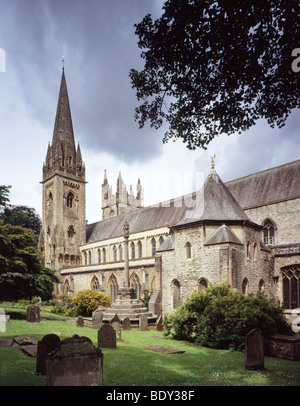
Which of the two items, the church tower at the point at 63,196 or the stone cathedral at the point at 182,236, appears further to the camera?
the church tower at the point at 63,196

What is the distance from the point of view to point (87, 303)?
2400 centimetres

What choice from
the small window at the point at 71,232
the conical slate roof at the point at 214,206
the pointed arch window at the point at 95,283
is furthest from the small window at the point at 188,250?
the small window at the point at 71,232

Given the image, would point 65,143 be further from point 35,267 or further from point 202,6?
point 202,6

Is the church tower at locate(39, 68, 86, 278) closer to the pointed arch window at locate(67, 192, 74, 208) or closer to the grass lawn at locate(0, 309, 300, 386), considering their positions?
the pointed arch window at locate(67, 192, 74, 208)

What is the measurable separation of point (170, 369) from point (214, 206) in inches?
563

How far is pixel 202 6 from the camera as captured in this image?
757cm

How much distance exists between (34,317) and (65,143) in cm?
4086

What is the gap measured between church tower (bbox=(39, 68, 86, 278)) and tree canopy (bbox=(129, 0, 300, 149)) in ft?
138

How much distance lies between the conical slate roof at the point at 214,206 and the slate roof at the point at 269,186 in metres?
7.79

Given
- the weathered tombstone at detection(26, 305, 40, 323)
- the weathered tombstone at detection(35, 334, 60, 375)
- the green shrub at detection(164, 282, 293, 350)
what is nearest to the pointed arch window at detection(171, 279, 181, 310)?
the green shrub at detection(164, 282, 293, 350)

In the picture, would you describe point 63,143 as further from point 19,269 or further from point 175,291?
point 175,291

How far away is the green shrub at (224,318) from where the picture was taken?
1298 centimetres

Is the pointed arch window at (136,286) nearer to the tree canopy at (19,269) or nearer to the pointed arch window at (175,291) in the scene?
the pointed arch window at (175,291)

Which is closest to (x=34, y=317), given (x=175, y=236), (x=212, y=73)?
(x=175, y=236)
